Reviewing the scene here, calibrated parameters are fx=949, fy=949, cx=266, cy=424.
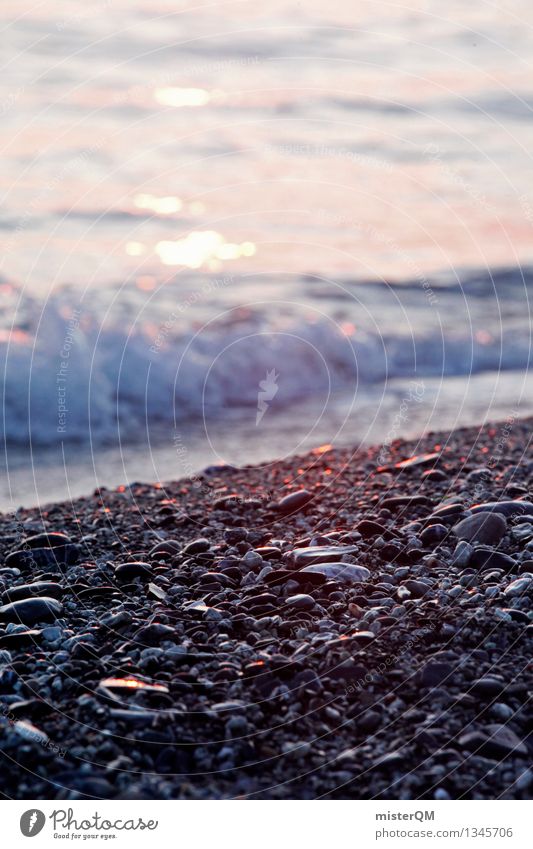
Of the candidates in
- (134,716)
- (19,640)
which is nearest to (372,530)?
(19,640)

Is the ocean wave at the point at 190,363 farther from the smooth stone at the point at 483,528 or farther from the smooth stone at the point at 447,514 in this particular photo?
the smooth stone at the point at 483,528

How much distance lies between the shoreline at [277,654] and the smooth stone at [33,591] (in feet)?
0.07

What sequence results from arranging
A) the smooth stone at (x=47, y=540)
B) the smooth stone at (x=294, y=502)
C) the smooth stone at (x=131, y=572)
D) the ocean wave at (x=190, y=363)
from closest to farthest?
the smooth stone at (x=131, y=572) → the smooth stone at (x=47, y=540) → the smooth stone at (x=294, y=502) → the ocean wave at (x=190, y=363)

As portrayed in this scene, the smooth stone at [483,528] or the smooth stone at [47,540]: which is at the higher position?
the smooth stone at [47,540]

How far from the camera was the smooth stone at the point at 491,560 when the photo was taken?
8023 millimetres

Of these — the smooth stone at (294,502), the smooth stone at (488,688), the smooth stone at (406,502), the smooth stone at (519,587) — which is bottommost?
the smooth stone at (488,688)

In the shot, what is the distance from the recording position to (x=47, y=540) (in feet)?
31.4

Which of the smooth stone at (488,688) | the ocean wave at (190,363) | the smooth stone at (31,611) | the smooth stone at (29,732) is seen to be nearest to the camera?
the smooth stone at (29,732)

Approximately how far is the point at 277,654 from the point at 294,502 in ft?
12.6
